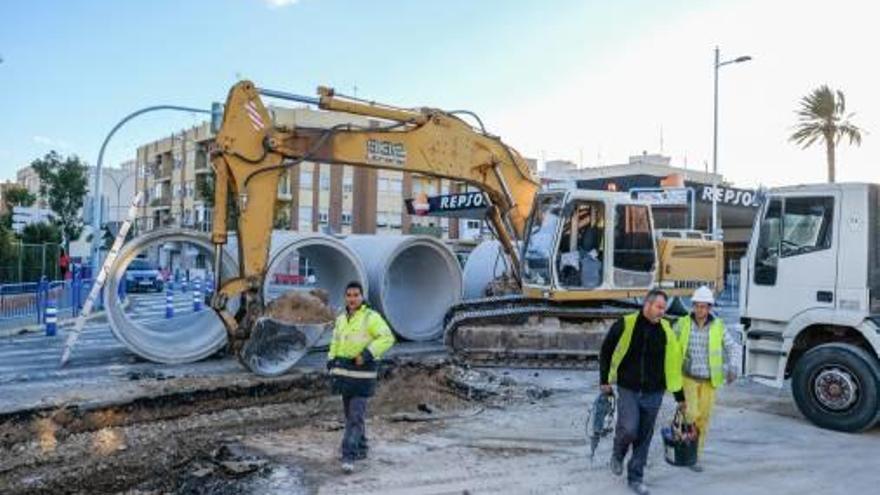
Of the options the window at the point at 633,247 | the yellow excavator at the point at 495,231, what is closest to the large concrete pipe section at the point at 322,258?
the yellow excavator at the point at 495,231

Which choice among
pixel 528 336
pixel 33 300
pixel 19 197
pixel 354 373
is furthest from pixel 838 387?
pixel 19 197

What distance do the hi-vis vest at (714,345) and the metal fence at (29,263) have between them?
2523 centimetres

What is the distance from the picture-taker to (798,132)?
35.2 meters

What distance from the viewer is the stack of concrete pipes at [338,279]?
14.1 metres

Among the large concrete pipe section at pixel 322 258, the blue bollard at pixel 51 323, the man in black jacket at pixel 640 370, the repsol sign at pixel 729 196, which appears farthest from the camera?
the repsol sign at pixel 729 196

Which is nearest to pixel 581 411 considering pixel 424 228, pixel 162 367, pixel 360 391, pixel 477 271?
pixel 360 391

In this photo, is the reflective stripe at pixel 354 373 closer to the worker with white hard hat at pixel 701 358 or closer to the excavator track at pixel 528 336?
the worker with white hard hat at pixel 701 358

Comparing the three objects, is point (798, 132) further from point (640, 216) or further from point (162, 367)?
point (162, 367)

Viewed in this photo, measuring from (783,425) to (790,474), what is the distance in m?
2.30

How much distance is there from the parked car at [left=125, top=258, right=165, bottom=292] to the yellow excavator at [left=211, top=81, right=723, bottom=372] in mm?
22193

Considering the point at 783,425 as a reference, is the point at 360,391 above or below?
above

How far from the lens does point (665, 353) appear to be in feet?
23.7

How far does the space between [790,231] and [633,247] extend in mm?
5002

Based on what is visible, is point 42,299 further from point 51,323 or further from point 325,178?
point 325,178
